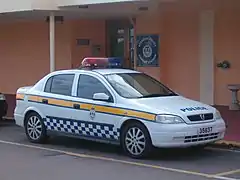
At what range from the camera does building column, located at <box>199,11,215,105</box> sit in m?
17.4

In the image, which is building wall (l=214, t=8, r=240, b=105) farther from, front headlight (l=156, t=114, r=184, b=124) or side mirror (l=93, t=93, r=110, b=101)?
Result: front headlight (l=156, t=114, r=184, b=124)

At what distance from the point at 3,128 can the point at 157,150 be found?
561 cm

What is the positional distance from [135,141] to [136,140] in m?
0.03

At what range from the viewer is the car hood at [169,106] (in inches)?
396

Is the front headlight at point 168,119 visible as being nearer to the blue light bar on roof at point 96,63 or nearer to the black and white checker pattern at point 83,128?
the black and white checker pattern at point 83,128

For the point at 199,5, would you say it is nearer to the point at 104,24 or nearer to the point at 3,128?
the point at 104,24

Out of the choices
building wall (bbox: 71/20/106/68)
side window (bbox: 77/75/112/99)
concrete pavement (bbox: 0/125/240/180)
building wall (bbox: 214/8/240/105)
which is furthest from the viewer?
building wall (bbox: 71/20/106/68)

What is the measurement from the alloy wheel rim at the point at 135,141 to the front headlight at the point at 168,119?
0.43 meters

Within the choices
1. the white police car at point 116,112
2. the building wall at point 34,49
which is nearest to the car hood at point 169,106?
the white police car at point 116,112

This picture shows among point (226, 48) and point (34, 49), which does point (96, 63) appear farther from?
point (34, 49)

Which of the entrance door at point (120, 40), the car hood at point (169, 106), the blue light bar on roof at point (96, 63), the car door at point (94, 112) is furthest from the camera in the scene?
the entrance door at point (120, 40)

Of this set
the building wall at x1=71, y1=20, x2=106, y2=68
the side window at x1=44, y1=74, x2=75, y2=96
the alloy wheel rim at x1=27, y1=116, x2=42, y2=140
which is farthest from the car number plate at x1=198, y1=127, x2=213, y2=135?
the building wall at x1=71, y1=20, x2=106, y2=68

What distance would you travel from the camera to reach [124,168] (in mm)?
9477

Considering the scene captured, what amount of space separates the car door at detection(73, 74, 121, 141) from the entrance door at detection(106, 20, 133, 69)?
9190 millimetres
